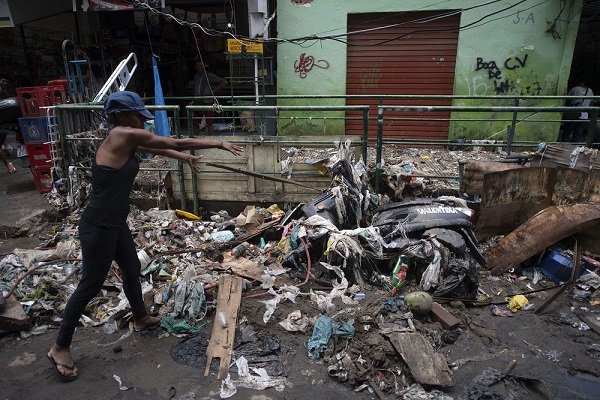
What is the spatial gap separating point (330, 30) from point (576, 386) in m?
8.36

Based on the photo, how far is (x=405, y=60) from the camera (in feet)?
31.2

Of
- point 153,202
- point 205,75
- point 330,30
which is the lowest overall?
point 153,202

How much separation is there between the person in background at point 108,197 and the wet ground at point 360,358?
1.00ft

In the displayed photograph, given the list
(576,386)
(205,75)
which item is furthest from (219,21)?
(576,386)

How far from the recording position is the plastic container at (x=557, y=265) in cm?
406

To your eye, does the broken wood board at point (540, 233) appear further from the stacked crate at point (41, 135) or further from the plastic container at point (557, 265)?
the stacked crate at point (41, 135)

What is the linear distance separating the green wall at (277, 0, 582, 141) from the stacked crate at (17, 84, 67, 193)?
5.01 m

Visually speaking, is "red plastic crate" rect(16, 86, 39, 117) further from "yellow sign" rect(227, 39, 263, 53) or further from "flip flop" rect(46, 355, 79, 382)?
"flip flop" rect(46, 355, 79, 382)

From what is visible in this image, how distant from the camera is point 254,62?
355 inches

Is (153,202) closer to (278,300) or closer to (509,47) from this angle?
(278,300)

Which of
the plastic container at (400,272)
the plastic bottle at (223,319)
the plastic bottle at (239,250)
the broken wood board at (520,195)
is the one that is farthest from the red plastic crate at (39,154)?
the broken wood board at (520,195)

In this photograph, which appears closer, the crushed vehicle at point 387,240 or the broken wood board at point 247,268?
the crushed vehicle at point 387,240

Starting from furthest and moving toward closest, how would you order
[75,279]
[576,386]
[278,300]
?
[75,279] → [278,300] → [576,386]

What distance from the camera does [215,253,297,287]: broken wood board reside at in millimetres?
4156
